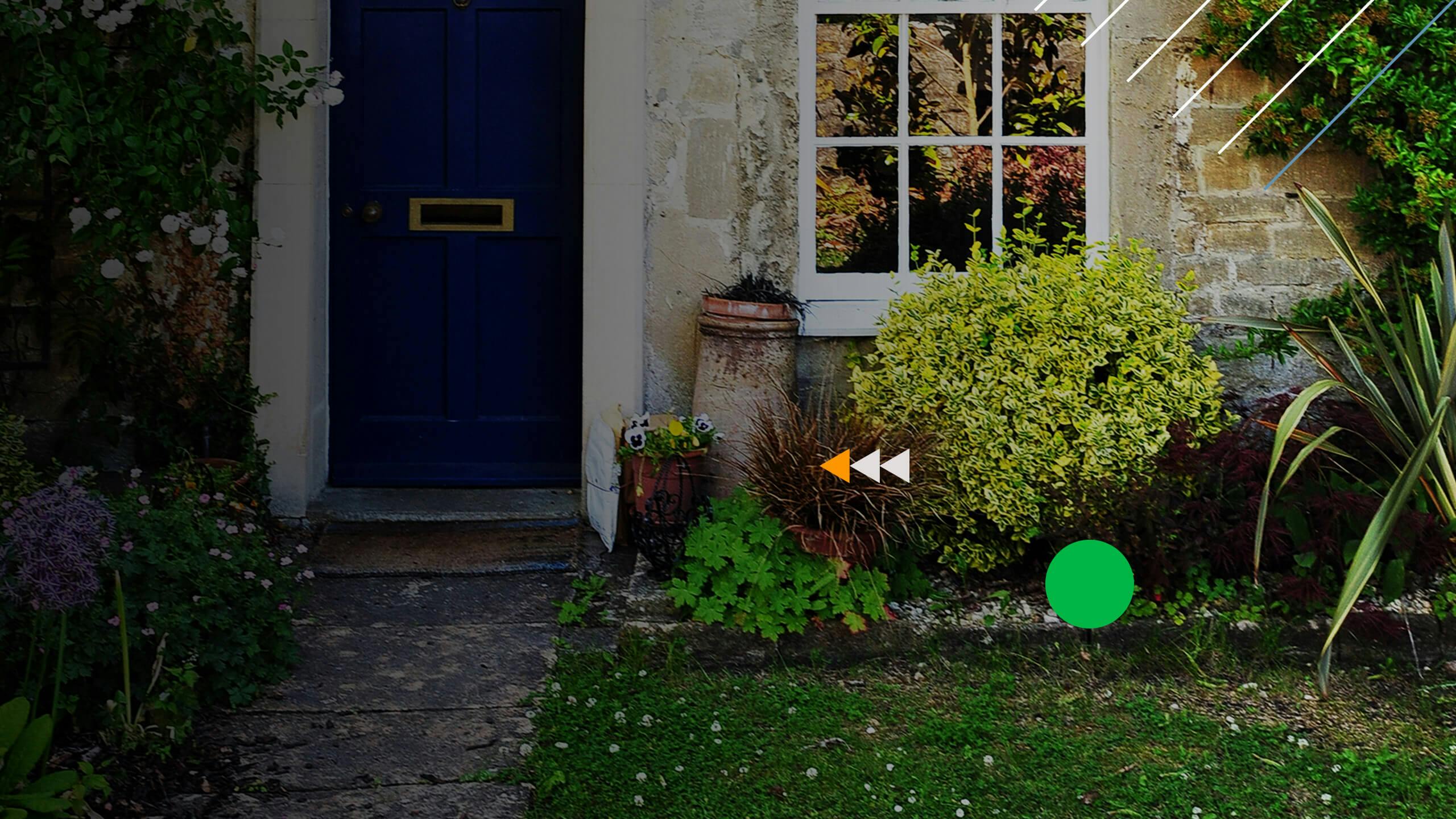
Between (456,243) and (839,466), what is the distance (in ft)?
6.99

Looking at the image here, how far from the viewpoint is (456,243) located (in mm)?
5430

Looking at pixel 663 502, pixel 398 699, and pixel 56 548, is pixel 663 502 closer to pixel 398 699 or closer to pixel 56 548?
pixel 398 699

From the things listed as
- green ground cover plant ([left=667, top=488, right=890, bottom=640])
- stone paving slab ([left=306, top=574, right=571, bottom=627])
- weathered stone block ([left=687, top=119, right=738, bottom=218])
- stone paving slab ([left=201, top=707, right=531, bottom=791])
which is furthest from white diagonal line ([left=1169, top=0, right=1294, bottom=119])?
stone paving slab ([left=201, top=707, right=531, bottom=791])

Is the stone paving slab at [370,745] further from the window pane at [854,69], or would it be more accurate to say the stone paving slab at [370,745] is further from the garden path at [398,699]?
the window pane at [854,69]

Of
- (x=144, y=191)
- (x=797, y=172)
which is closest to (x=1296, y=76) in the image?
(x=797, y=172)

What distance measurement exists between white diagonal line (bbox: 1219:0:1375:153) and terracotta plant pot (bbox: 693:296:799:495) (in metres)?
1.88

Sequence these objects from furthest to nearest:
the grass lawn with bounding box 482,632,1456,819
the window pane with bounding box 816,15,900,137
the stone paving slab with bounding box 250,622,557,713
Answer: the window pane with bounding box 816,15,900,137 → the stone paving slab with bounding box 250,622,557,713 → the grass lawn with bounding box 482,632,1456,819

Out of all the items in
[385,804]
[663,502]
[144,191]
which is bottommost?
[385,804]

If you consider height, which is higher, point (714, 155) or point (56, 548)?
point (714, 155)

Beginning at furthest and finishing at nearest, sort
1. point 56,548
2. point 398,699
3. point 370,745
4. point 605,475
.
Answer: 1. point 605,475
2. point 398,699
3. point 370,745
4. point 56,548

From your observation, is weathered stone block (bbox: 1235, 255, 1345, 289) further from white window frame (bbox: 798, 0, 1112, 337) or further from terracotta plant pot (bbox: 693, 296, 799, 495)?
terracotta plant pot (bbox: 693, 296, 799, 495)

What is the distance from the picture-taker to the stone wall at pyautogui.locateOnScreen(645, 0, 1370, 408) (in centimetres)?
517

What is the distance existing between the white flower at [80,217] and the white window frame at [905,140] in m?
2.67

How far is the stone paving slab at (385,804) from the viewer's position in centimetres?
307
